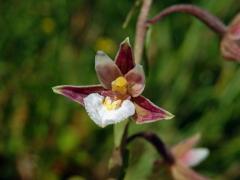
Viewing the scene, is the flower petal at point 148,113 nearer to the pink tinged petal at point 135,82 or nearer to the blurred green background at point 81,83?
the pink tinged petal at point 135,82

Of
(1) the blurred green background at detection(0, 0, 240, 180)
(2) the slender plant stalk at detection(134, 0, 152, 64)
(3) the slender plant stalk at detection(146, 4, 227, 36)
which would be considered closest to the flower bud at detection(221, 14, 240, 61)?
(3) the slender plant stalk at detection(146, 4, 227, 36)

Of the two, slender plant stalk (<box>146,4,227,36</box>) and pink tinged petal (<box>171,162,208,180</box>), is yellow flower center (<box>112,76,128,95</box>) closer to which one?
slender plant stalk (<box>146,4,227,36</box>)

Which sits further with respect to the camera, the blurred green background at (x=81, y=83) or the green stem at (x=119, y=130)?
the blurred green background at (x=81, y=83)

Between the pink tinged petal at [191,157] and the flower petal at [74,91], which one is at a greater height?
the flower petal at [74,91]

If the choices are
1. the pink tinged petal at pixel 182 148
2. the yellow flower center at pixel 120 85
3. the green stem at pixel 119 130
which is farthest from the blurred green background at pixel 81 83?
the yellow flower center at pixel 120 85

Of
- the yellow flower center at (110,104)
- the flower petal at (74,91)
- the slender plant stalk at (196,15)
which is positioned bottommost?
the yellow flower center at (110,104)

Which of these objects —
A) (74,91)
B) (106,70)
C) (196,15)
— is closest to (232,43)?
(196,15)
